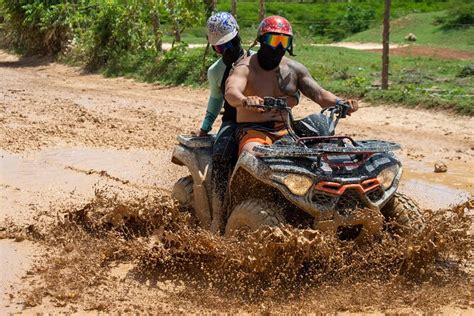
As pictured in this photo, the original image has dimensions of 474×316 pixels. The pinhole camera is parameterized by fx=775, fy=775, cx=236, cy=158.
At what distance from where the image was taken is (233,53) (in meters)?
5.88

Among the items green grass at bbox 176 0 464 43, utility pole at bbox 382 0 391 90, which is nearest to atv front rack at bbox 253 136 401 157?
utility pole at bbox 382 0 391 90

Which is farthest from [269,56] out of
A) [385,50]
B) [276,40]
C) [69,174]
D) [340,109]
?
[385,50]

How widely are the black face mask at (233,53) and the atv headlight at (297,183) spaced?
1570mm

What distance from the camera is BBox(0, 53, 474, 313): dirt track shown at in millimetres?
5453

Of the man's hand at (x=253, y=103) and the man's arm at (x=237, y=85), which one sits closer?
the man's hand at (x=253, y=103)

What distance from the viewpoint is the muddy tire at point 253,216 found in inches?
186

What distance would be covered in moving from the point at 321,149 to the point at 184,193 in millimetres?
1690

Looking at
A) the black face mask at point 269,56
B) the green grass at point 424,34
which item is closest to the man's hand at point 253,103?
the black face mask at point 269,56

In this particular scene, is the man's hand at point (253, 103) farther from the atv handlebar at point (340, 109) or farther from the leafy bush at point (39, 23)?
the leafy bush at point (39, 23)

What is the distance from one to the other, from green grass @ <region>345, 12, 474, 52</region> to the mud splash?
24.0m

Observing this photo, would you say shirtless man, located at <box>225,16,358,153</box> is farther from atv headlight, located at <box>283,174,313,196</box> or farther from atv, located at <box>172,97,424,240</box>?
atv headlight, located at <box>283,174,313,196</box>

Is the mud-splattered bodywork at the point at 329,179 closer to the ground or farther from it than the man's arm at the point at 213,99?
closer to the ground

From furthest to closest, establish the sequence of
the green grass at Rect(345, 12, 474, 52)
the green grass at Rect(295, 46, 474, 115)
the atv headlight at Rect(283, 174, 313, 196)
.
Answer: the green grass at Rect(345, 12, 474, 52), the green grass at Rect(295, 46, 474, 115), the atv headlight at Rect(283, 174, 313, 196)

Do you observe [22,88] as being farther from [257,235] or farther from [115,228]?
[257,235]
